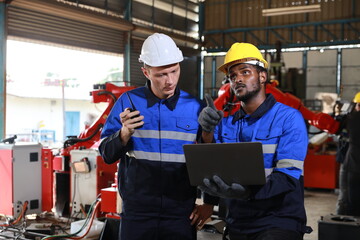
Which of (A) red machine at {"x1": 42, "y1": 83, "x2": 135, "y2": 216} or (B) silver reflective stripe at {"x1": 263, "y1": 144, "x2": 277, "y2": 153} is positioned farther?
(A) red machine at {"x1": 42, "y1": 83, "x2": 135, "y2": 216}

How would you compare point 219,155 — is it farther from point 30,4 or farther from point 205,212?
point 30,4

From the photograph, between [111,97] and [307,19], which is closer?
[111,97]

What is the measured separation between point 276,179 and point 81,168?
483 cm

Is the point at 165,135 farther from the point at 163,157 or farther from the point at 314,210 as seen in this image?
the point at 314,210

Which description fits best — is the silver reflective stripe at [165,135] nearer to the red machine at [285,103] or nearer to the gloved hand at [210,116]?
the gloved hand at [210,116]

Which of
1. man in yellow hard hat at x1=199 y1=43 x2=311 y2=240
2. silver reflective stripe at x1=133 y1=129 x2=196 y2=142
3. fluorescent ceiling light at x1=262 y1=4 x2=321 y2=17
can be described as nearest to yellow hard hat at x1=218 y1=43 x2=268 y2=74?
man in yellow hard hat at x1=199 y1=43 x2=311 y2=240

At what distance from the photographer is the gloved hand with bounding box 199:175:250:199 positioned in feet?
A: 7.03

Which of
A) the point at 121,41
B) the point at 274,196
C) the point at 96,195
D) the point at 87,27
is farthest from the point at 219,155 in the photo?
the point at 121,41

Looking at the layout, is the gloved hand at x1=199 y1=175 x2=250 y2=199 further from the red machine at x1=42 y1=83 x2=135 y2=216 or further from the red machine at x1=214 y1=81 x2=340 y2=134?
the red machine at x1=42 y1=83 x2=135 y2=216

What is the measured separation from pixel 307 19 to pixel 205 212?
47.7 ft

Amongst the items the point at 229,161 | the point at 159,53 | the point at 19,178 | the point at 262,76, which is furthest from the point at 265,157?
the point at 19,178

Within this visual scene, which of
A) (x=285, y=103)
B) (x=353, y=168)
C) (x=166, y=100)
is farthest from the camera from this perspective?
(x=285, y=103)

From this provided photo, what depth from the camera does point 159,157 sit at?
2.55m

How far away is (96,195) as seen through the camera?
6.55m
